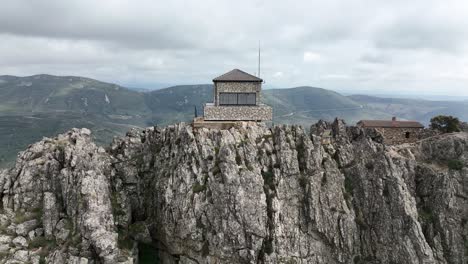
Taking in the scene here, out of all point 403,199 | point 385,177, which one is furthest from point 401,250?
point 385,177

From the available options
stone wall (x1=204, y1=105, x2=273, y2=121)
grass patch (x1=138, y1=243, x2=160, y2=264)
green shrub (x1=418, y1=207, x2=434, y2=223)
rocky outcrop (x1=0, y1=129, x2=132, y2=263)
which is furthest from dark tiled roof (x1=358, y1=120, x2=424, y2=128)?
rocky outcrop (x1=0, y1=129, x2=132, y2=263)

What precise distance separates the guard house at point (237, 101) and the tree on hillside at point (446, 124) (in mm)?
34915

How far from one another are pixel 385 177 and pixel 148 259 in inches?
1541

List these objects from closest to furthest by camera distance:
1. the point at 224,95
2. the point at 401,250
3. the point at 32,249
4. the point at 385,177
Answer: the point at 32,249 → the point at 401,250 → the point at 385,177 → the point at 224,95

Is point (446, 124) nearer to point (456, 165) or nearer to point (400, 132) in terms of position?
point (400, 132)

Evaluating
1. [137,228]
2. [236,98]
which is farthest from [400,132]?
[137,228]

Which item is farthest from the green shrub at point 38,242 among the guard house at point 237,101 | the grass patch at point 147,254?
the guard house at point 237,101

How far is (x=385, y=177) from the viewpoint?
49938 mm

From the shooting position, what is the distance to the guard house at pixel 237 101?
5900 cm

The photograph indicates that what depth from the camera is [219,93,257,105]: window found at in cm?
6047

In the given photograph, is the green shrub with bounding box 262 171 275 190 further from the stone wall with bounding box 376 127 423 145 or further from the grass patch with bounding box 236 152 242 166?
the stone wall with bounding box 376 127 423 145

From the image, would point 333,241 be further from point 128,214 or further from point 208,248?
point 128,214

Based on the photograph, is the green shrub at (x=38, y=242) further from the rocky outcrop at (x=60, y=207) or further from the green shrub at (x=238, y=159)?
the green shrub at (x=238, y=159)

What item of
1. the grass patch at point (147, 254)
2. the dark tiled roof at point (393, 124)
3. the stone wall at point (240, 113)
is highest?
the stone wall at point (240, 113)
